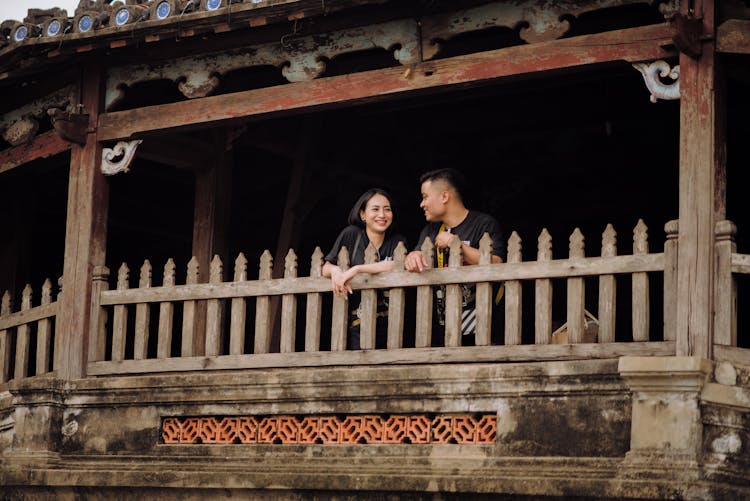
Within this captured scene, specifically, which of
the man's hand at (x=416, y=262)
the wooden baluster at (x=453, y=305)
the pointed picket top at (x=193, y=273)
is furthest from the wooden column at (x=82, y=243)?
the wooden baluster at (x=453, y=305)

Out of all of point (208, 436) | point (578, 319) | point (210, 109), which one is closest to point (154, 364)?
point (208, 436)

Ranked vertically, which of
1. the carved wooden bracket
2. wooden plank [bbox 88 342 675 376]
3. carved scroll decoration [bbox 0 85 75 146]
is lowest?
wooden plank [bbox 88 342 675 376]

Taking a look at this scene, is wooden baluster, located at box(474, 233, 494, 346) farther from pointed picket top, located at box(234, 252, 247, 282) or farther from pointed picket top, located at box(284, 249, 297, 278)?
pointed picket top, located at box(234, 252, 247, 282)

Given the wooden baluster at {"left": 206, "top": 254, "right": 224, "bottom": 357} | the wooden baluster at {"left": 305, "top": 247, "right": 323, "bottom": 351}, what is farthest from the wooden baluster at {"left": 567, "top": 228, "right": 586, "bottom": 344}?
the wooden baluster at {"left": 206, "top": 254, "right": 224, "bottom": 357}

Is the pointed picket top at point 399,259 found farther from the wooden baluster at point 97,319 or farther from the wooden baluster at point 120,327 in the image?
the wooden baluster at point 97,319

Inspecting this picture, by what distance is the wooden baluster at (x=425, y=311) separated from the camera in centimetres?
955

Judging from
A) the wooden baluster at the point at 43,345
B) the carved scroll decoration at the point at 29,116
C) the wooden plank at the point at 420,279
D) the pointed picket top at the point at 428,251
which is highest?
the carved scroll decoration at the point at 29,116

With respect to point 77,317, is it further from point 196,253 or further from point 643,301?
point 643,301

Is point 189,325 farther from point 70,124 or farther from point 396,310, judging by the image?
point 70,124

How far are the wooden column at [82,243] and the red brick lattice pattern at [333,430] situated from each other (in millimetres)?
1063

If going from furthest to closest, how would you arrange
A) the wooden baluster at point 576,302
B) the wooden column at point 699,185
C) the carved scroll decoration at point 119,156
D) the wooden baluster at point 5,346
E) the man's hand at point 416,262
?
the wooden baluster at point 5,346, the carved scroll decoration at point 119,156, the man's hand at point 416,262, the wooden baluster at point 576,302, the wooden column at point 699,185

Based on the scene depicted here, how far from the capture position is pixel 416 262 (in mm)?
9578

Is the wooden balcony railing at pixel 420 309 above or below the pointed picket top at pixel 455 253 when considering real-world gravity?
below

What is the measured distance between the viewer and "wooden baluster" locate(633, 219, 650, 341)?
8.77m
